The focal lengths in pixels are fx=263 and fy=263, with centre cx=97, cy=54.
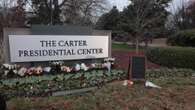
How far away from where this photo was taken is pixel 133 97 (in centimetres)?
525

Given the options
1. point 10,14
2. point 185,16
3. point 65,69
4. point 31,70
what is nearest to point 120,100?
point 65,69

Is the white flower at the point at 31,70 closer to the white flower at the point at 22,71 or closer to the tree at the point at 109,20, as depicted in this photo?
the white flower at the point at 22,71

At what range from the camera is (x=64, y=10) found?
83.0 feet

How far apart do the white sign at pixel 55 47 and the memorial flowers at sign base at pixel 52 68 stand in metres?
0.21

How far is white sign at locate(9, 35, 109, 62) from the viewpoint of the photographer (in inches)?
260

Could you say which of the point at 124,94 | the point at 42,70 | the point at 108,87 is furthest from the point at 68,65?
the point at 124,94

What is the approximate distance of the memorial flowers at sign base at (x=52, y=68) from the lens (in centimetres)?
638

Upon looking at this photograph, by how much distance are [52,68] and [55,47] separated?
1.91ft

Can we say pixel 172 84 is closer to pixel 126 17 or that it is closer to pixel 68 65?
pixel 68 65

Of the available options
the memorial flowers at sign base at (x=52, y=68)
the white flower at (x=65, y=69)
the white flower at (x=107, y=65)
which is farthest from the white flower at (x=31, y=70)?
the white flower at (x=107, y=65)

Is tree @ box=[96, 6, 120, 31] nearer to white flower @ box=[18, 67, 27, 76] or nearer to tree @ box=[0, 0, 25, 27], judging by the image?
tree @ box=[0, 0, 25, 27]

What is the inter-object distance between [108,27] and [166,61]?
19815 millimetres

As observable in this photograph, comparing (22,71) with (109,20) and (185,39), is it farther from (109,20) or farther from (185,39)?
(109,20)

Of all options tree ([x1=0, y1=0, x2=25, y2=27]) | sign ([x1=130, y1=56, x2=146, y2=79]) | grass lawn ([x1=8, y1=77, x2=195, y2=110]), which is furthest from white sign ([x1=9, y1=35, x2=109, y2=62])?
tree ([x1=0, y1=0, x2=25, y2=27])
